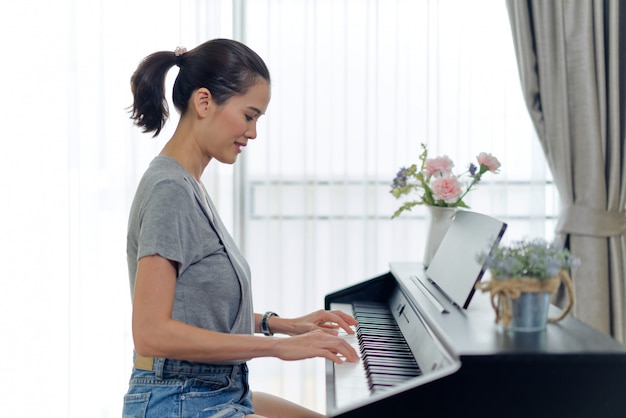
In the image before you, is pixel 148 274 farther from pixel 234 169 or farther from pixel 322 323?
pixel 234 169

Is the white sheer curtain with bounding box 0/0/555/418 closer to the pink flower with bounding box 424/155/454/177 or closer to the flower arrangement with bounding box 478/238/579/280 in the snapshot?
the pink flower with bounding box 424/155/454/177

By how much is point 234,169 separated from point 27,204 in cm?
95

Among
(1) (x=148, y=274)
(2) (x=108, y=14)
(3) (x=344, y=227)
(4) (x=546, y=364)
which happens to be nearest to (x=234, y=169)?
(3) (x=344, y=227)

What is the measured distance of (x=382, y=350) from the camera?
183cm

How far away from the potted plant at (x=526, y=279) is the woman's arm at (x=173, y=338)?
0.40 m

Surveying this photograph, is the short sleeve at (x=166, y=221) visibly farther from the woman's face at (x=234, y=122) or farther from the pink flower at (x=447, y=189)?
the pink flower at (x=447, y=189)

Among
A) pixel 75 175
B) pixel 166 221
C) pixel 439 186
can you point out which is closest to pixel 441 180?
pixel 439 186

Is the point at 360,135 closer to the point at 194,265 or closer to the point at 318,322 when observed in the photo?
the point at 318,322

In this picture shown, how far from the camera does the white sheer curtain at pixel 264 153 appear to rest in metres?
3.28

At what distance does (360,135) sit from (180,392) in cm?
186

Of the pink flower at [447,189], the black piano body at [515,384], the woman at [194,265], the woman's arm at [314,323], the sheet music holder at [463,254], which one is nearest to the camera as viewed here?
the black piano body at [515,384]

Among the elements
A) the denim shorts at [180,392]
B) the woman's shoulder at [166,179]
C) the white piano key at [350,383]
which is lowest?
the denim shorts at [180,392]

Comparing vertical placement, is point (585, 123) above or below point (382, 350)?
above

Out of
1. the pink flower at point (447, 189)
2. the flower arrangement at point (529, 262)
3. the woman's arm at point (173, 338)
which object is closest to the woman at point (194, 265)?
the woman's arm at point (173, 338)
